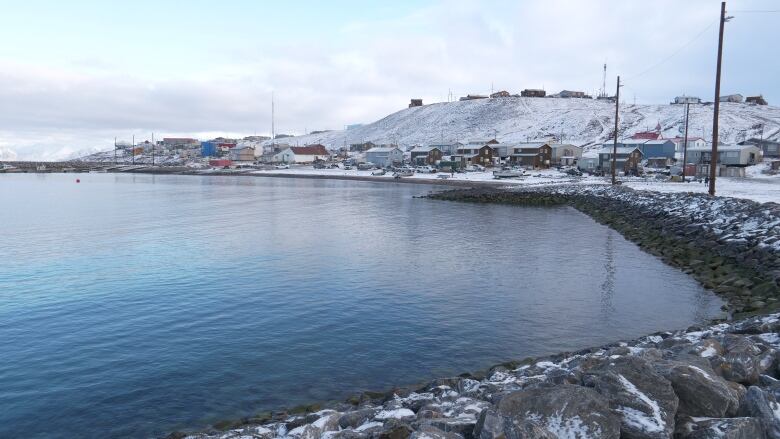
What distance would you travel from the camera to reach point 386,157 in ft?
500

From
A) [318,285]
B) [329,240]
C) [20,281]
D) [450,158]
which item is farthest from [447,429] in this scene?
[450,158]

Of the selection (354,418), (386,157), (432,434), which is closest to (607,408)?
(432,434)

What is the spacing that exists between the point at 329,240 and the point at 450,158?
107 meters

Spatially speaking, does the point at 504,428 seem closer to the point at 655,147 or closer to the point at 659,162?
the point at 659,162

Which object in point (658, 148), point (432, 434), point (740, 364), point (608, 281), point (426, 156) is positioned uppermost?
point (658, 148)

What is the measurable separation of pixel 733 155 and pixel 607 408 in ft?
339

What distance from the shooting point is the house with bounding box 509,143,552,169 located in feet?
388

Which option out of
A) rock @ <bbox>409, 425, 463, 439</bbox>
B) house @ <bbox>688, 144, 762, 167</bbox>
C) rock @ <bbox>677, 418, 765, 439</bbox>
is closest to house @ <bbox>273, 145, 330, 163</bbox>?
house @ <bbox>688, 144, 762, 167</bbox>

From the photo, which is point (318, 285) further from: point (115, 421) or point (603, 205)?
point (603, 205)

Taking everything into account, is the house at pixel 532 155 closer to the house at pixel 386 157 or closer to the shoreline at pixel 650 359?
the house at pixel 386 157

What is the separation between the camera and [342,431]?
7926mm

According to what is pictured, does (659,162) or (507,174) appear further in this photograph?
(659,162)

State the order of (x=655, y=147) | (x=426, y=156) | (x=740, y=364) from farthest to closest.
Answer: (x=426, y=156) < (x=655, y=147) < (x=740, y=364)

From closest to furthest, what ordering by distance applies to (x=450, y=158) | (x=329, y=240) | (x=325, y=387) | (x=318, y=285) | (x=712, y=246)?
(x=325, y=387) → (x=318, y=285) → (x=712, y=246) → (x=329, y=240) → (x=450, y=158)
